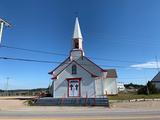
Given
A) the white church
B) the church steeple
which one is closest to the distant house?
the white church

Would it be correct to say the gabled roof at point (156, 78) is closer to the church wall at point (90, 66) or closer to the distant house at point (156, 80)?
A: the distant house at point (156, 80)

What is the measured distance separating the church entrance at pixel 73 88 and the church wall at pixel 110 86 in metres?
10.7

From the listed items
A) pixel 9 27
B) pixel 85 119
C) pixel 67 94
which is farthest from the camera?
pixel 67 94

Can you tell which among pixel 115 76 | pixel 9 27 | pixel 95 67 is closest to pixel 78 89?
pixel 95 67

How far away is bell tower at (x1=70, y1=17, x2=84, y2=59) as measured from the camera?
4350 centimetres

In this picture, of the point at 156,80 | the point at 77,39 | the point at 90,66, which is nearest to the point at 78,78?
the point at 90,66

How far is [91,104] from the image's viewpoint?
2983cm

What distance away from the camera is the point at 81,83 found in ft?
133

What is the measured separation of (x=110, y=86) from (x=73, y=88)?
1284 cm

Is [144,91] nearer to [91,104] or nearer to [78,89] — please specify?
[78,89]

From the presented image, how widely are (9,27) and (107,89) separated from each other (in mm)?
31055

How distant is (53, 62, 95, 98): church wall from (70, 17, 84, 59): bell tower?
9.88ft

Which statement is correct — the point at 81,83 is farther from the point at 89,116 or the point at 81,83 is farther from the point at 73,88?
the point at 89,116

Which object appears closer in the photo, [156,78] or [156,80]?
[156,80]
